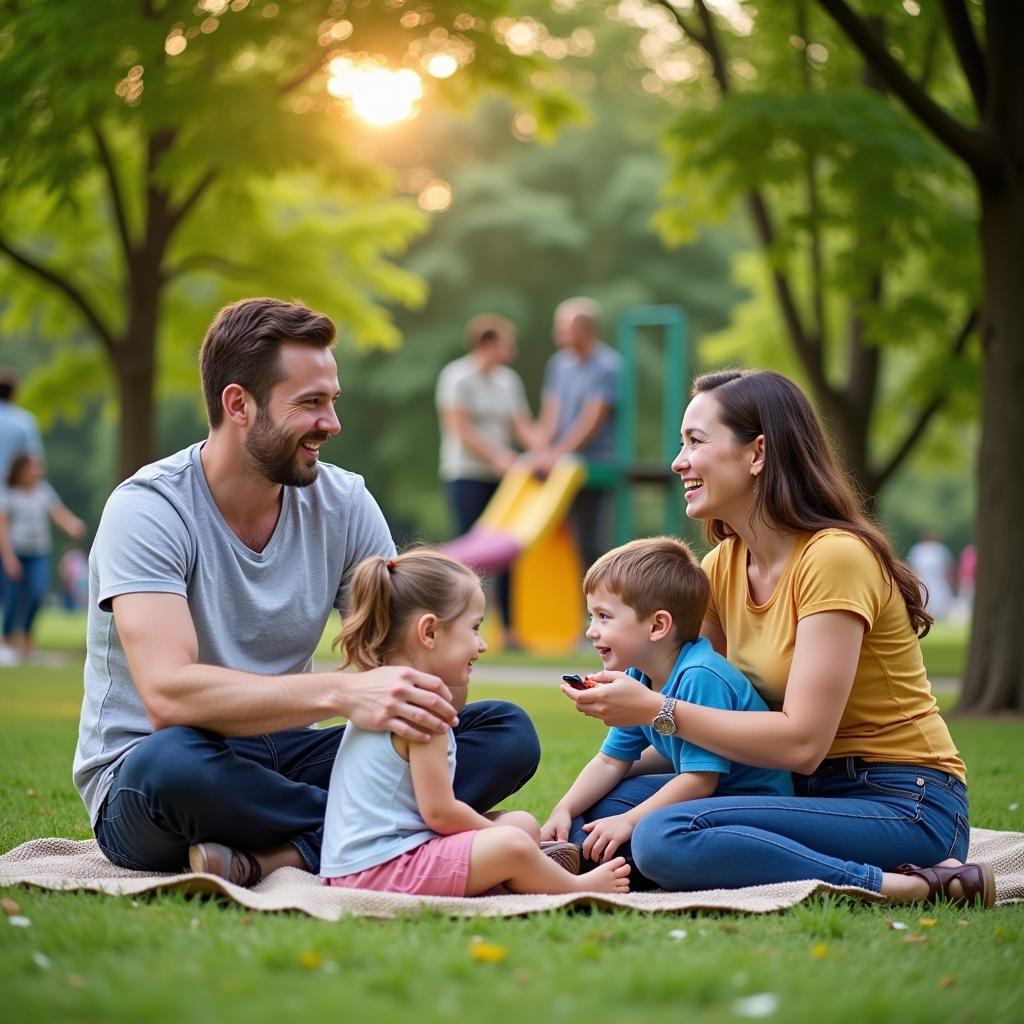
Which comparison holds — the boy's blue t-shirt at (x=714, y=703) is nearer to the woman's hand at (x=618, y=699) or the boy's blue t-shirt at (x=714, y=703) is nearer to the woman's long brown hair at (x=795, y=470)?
the woman's hand at (x=618, y=699)

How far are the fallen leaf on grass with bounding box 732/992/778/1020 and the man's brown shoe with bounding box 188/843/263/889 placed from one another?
64.0 inches

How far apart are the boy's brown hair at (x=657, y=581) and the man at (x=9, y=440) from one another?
9141mm

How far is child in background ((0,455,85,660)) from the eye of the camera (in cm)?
1305

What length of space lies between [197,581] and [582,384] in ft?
37.2

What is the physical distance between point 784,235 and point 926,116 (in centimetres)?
343

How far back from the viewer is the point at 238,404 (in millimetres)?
4375

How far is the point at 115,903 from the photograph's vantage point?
3.72 meters

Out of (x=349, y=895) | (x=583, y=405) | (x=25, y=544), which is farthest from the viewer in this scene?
(x=583, y=405)

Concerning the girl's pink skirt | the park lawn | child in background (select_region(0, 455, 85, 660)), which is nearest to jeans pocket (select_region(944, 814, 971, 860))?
the park lawn

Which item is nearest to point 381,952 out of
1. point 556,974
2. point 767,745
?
point 556,974

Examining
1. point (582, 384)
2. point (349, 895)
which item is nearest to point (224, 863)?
point (349, 895)

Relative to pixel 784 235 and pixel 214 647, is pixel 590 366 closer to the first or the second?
pixel 784 235

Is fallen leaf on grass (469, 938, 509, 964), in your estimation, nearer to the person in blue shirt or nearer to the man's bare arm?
the man's bare arm

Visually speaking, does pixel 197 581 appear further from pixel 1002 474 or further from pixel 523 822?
pixel 1002 474
